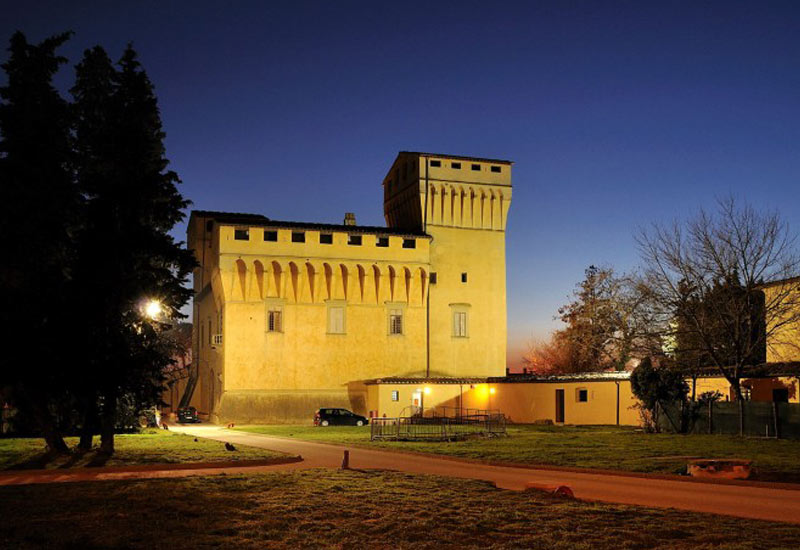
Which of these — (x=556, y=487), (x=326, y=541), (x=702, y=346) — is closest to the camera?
(x=326, y=541)

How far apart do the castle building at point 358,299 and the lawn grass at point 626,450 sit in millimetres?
19123

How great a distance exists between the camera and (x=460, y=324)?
60406mm

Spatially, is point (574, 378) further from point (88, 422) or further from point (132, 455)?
point (88, 422)

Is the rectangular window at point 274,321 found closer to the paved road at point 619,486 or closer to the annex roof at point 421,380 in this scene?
the annex roof at point 421,380

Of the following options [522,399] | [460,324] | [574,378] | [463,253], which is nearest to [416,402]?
[522,399]

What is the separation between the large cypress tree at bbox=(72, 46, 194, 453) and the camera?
24.1 metres

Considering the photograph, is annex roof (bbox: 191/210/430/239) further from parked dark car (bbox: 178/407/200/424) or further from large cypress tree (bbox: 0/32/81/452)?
large cypress tree (bbox: 0/32/81/452)

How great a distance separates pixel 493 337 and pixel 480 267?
17.0 feet

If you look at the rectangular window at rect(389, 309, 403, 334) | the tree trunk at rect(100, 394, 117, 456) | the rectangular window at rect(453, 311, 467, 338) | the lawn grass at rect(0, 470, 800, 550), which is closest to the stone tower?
the rectangular window at rect(453, 311, 467, 338)

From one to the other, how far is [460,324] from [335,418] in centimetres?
1380

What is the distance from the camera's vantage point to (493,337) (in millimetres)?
61062

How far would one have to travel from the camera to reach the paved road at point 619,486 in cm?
1444

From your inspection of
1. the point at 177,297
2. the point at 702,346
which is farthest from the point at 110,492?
the point at 702,346

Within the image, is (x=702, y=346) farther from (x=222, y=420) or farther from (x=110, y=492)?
(x=110, y=492)
